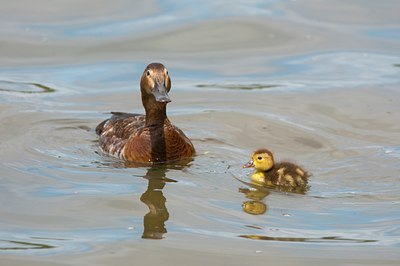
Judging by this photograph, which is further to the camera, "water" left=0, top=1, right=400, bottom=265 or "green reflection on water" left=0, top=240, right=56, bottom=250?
"water" left=0, top=1, right=400, bottom=265

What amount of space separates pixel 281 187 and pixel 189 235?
1731mm

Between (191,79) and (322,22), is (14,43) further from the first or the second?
(322,22)

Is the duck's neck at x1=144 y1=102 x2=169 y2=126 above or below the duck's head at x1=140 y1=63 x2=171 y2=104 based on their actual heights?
below

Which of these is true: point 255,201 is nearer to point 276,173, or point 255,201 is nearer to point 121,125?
point 276,173

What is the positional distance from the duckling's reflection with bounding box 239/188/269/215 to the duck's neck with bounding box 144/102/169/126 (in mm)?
1668

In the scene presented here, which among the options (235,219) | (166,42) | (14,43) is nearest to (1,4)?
(14,43)

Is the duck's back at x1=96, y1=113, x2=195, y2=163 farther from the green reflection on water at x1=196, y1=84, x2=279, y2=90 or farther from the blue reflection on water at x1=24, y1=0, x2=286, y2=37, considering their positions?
the blue reflection on water at x1=24, y1=0, x2=286, y2=37

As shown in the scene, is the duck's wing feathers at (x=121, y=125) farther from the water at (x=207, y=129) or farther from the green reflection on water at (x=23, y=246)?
the green reflection on water at (x=23, y=246)

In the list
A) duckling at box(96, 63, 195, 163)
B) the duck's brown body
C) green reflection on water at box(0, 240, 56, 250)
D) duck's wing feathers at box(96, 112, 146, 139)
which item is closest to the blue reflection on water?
duck's wing feathers at box(96, 112, 146, 139)

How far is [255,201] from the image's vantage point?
9.38 meters

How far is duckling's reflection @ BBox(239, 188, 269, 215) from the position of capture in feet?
29.7

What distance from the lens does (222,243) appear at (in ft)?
26.6

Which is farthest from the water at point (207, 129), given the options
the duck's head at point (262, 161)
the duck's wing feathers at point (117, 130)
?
the duck's head at point (262, 161)

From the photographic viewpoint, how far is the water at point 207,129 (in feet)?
27.0
